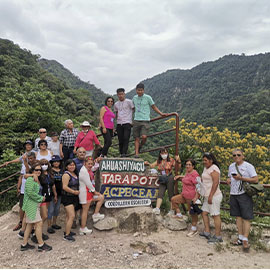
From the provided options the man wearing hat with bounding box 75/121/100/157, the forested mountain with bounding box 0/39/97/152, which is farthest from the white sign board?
the forested mountain with bounding box 0/39/97/152

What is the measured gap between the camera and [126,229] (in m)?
3.83

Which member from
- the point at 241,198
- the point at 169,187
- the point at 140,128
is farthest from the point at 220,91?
the point at 241,198

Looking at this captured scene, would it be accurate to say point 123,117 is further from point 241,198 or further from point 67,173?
point 241,198

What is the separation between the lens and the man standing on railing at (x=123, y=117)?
4.66 meters

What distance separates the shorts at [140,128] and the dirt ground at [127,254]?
1.94 m

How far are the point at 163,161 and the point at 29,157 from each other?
2398mm

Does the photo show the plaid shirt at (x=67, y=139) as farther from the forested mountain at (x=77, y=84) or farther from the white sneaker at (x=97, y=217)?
→ the forested mountain at (x=77, y=84)

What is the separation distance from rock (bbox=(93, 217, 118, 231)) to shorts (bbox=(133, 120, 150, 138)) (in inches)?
68.7

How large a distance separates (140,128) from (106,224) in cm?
199

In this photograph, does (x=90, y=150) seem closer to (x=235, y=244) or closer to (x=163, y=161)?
(x=163, y=161)

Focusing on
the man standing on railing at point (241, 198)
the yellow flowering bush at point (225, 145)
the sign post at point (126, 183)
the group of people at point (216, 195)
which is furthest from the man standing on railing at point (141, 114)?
the yellow flowering bush at point (225, 145)

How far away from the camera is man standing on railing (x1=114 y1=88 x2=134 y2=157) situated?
4.66 m

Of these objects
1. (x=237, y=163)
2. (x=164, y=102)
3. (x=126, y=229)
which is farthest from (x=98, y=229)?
(x=164, y=102)

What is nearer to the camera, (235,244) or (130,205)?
(235,244)
